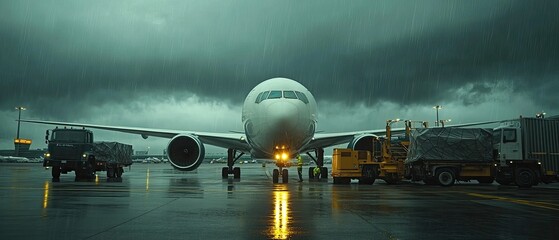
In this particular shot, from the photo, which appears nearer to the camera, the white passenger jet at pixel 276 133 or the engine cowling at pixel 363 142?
the white passenger jet at pixel 276 133

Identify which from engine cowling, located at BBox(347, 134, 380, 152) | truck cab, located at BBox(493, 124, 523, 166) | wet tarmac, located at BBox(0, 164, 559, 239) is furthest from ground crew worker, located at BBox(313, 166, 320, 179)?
wet tarmac, located at BBox(0, 164, 559, 239)

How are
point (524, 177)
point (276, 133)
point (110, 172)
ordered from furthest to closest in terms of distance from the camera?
point (110, 172) → point (524, 177) → point (276, 133)

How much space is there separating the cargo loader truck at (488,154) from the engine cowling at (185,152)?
394 inches

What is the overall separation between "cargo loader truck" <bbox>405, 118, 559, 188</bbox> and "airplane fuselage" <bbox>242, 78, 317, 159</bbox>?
492 centimetres

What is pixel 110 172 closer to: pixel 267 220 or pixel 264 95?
pixel 264 95

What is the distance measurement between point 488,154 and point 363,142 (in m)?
6.15

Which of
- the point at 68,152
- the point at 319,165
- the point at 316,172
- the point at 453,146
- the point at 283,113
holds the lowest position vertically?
the point at 316,172

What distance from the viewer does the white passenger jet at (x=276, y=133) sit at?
58.5ft

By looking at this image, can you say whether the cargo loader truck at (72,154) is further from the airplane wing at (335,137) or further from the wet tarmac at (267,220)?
the wet tarmac at (267,220)

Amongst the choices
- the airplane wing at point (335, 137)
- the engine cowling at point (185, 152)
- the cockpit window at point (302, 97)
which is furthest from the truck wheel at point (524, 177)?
the engine cowling at point (185, 152)

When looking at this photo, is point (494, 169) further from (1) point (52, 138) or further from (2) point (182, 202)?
(1) point (52, 138)

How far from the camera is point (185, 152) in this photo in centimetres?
2248

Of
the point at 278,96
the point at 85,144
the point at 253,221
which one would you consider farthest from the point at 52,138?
the point at 253,221

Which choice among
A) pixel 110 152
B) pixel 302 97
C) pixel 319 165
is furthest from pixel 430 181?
pixel 110 152
